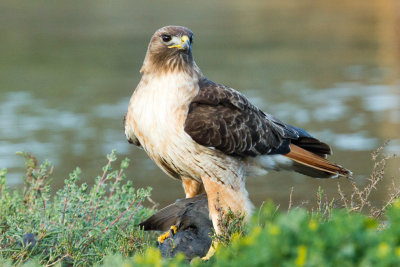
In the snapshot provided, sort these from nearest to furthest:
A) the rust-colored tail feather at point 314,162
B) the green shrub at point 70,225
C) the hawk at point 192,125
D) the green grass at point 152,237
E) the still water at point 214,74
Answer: the green grass at point 152,237 → the green shrub at point 70,225 → the hawk at point 192,125 → the rust-colored tail feather at point 314,162 → the still water at point 214,74

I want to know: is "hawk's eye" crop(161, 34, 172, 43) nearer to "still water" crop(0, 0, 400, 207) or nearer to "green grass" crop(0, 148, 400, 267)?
"green grass" crop(0, 148, 400, 267)

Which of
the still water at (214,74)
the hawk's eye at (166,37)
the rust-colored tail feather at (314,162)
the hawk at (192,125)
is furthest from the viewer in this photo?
the still water at (214,74)

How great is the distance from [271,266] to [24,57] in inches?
651

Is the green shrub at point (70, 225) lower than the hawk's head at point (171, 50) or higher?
lower

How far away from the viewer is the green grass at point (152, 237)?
2666mm

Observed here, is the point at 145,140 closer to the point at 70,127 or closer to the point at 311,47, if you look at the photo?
the point at 70,127

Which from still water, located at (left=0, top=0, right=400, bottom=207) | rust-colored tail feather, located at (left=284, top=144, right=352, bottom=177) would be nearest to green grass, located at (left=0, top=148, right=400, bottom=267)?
rust-colored tail feather, located at (left=284, top=144, right=352, bottom=177)

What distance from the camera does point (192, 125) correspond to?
17.1 feet

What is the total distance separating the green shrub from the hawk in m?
0.35

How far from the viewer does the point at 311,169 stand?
6.02 m

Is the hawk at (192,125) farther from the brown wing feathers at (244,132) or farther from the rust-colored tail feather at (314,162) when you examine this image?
the rust-colored tail feather at (314,162)

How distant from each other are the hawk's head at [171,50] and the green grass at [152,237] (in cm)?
72

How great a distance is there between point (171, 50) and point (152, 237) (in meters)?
1.49

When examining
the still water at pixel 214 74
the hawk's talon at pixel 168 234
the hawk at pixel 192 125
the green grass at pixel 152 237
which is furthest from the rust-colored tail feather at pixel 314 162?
the still water at pixel 214 74
